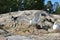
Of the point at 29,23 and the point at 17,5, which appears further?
the point at 17,5

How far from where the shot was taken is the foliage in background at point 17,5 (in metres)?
18.5

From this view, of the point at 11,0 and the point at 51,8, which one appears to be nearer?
the point at 11,0

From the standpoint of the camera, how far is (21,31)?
7.62 meters

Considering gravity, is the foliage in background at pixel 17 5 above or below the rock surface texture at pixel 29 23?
below

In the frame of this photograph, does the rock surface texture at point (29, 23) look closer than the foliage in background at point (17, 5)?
Yes

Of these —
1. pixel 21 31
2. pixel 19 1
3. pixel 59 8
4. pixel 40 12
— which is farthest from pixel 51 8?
pixel 21 31

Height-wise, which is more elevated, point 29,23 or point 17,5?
point 29,23

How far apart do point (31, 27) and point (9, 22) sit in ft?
3.44

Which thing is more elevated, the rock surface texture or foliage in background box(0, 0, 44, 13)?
the rock surface texture

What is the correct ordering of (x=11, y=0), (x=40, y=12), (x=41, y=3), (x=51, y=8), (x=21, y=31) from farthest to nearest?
1. (x=51, y=8)
2. (x=41, y=3)
3. (x=11, y=0)
4. (x=40, y=12)
5. (x=21, y=31)

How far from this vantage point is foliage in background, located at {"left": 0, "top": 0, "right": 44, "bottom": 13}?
60.7ft

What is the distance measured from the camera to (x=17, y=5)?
65.2 ft

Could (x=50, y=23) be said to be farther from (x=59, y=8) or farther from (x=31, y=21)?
(x=59, y=8)

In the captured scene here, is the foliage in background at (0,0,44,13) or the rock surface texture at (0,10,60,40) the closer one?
the rock surface texture at (0,10,60,40)
